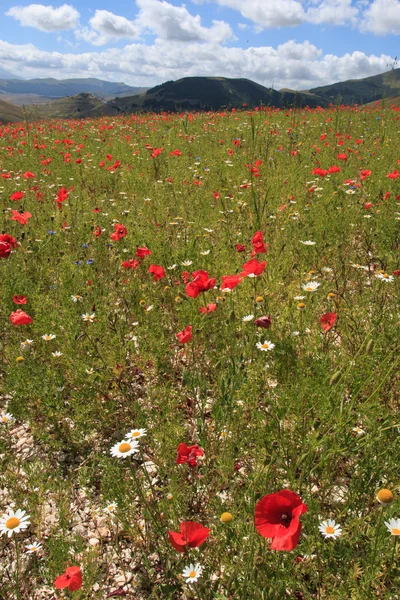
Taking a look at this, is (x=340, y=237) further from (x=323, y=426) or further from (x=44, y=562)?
(x=44, y=562)

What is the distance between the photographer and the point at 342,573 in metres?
1.78

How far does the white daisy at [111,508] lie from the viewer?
7.25 ft

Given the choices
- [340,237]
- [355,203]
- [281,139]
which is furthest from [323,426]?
[281,139]

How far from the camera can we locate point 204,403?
247cm

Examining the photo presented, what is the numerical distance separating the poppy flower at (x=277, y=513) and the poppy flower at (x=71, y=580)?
2.69 ft

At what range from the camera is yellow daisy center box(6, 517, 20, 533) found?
1.93 m

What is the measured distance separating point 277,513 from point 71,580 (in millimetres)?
904

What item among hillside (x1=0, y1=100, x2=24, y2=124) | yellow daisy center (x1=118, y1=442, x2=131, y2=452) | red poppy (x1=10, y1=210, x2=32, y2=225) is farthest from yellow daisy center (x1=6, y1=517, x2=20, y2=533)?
hillside (x1=0, y1=100, x2=24, y2=124)

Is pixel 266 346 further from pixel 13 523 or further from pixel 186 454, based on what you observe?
pixel 13 523

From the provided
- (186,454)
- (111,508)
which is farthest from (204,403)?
(111,508)

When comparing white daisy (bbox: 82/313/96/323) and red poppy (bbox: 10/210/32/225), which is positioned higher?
red poppy (bbox: 10/210/32/225)

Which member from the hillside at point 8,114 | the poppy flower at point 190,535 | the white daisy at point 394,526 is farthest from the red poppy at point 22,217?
the hillside at point 8,114

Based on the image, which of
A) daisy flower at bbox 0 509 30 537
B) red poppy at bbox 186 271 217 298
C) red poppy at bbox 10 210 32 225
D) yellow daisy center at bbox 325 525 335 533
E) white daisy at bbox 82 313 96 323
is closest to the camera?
yellow daisy center at bbox 325 525 335 533

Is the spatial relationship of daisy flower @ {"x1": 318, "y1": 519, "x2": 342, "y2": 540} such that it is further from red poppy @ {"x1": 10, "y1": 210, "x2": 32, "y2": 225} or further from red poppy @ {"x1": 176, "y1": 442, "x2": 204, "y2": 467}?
red poppy @ {"x1": 10, "y1": 210, "x2": 32, "y2": 225}
